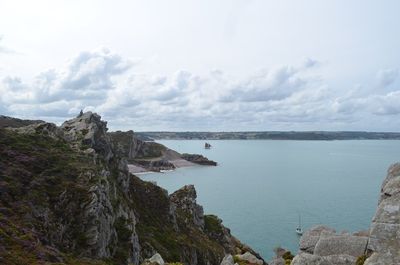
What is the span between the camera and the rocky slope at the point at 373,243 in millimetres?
15195

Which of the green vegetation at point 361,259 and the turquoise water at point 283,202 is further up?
the green vegetation at point 361,259

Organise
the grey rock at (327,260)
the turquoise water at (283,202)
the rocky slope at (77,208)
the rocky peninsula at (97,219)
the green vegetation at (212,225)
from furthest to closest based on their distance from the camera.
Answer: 1. the turquoise water at (283,202)
2. the green vegetation at (212,225)
3. the rocky slope at (77,208)
4. the rocky peninsula at (97,219)
5. the grey rock at (327,260)

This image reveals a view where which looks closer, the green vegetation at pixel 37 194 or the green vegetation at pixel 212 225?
the green vegetation at pixel 37 194

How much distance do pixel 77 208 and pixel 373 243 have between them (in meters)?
24.9

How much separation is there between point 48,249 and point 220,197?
376ft

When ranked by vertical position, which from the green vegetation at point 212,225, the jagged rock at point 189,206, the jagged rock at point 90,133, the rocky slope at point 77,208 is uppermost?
the jagged rock at point 90,133

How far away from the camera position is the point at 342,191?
138500 millimetres

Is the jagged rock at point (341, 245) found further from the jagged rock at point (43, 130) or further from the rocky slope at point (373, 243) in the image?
the jagged rock at point (43, 130)

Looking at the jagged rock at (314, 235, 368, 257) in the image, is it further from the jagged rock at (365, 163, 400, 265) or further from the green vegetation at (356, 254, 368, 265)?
the jagged rock at (365, 163, 400, 265)

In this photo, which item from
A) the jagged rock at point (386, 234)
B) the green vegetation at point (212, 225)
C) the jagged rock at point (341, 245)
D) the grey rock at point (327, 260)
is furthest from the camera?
the green vegetation at point (212, 225)

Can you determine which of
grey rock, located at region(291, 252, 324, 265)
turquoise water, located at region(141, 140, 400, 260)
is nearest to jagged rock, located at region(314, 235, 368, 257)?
grey rock, located at region(291, 252, 324, 265)

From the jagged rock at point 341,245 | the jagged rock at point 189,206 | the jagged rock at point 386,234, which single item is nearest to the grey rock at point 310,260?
the jagged rock at point 341,245

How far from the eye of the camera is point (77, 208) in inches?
1332

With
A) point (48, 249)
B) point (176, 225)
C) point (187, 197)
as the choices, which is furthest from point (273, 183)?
point (48, 249)
